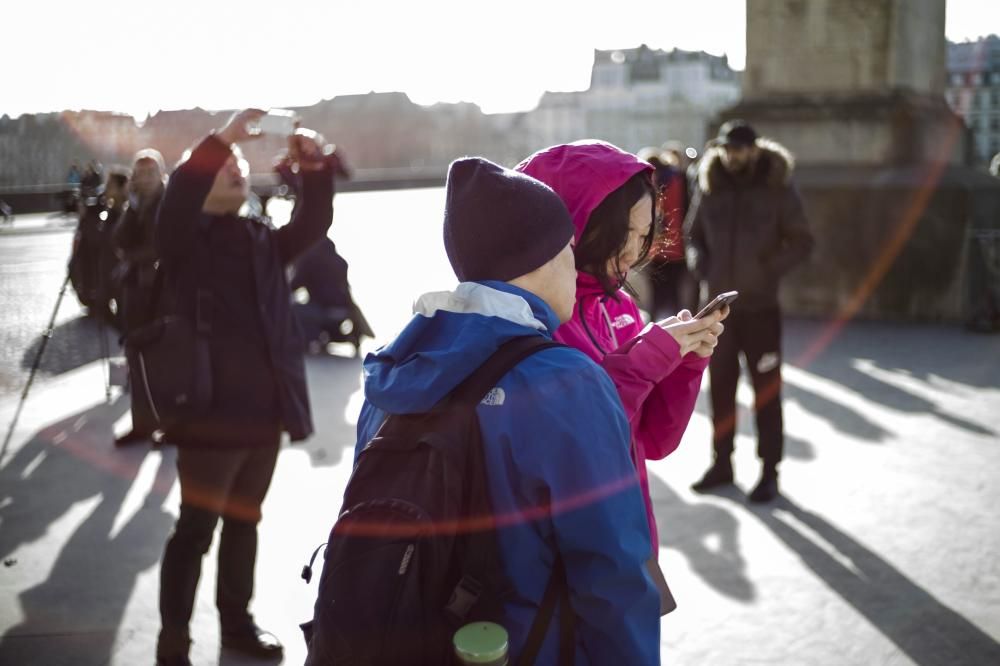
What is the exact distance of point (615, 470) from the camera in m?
1.56

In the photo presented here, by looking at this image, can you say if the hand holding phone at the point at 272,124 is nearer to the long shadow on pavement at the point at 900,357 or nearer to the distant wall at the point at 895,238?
the long shadow on pavement at the point at 900,357

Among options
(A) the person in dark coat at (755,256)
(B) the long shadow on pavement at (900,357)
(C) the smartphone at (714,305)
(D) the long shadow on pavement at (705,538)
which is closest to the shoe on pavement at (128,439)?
(D) the long shadow on pavement at (705,538)

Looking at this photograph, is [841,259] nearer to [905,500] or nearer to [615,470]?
[905,500]

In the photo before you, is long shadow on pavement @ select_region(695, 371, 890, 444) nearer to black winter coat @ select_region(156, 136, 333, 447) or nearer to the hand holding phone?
black winter coat @ select_region(156, 136, 333, 447)

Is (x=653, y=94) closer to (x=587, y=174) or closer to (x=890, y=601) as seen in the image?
(x=890, y=601)

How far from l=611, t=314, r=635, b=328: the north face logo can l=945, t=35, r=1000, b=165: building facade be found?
92953 millimetres

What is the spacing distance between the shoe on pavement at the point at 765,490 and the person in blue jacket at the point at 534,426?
352cm

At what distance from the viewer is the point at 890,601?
3.81 m

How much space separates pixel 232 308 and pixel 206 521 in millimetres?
672

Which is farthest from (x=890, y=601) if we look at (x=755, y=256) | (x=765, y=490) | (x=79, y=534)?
(x=79, y=534)

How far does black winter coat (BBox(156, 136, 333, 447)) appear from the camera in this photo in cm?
319

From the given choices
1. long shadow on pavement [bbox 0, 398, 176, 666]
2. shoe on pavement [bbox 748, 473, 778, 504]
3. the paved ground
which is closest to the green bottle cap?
the paved ground

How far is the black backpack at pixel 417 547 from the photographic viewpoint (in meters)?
1.44

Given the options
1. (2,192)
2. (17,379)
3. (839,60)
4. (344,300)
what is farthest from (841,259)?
(2,192)
